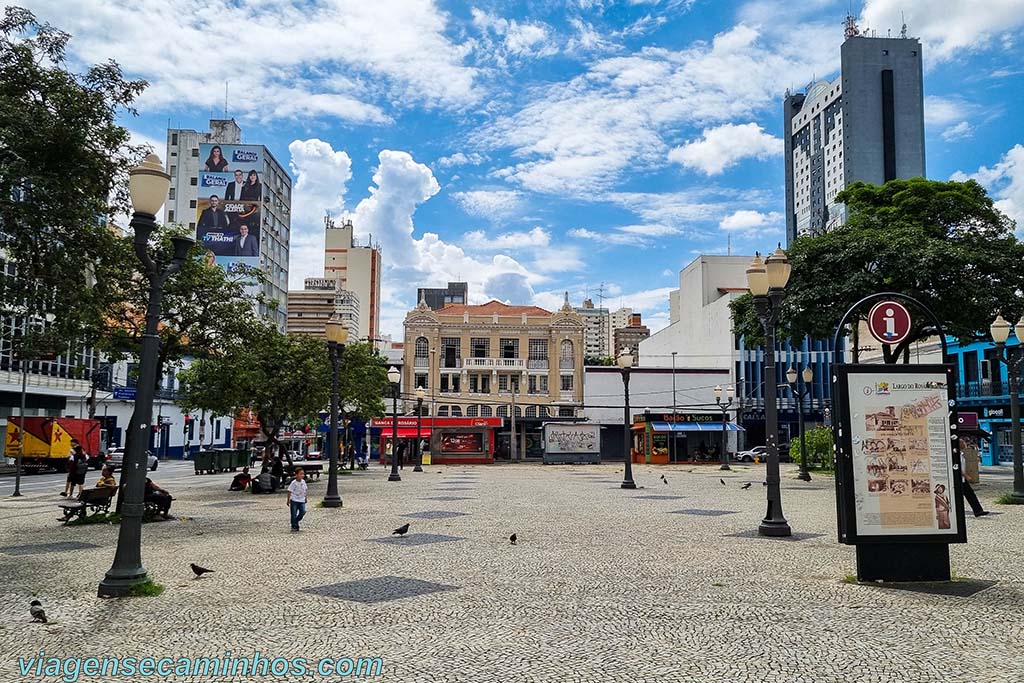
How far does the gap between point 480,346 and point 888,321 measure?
218 ft

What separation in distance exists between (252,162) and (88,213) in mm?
90328

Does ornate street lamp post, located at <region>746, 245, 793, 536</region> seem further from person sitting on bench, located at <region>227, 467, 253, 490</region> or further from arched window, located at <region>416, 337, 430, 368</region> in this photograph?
arched window, located at <region>416, 337, 430, 368</region>

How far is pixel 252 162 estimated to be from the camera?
3836 inches

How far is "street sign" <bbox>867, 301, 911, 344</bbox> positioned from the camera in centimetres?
1065

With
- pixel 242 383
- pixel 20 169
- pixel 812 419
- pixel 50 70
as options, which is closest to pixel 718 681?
pixel 20 169

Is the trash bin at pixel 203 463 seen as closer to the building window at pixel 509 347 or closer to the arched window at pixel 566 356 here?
the building window at pixel 509 347

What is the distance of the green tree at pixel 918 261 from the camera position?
83.1 ft

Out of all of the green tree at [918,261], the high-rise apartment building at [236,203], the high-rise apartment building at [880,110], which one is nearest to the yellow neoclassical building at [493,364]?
the high-rise apartment building at [236,203]

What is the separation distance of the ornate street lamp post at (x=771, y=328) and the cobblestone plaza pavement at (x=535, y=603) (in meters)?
0.46

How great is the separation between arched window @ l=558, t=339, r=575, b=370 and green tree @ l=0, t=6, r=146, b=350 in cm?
6376

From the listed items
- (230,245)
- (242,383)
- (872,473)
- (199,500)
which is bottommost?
(199,500)

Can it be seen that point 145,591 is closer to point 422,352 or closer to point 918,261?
point 918,261

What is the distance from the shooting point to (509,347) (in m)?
76.9

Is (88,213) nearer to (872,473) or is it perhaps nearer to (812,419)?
(872,473)
